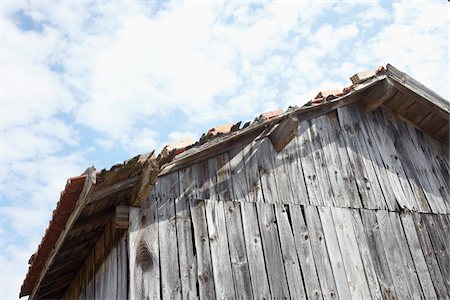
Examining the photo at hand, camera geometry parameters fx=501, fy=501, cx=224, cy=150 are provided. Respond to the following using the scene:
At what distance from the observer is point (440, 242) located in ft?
18.1

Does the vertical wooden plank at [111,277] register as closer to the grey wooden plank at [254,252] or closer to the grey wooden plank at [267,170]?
the grey wooden plank at [254,252]

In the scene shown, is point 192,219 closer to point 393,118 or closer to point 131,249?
point 131,249

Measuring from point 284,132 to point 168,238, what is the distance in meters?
1.63

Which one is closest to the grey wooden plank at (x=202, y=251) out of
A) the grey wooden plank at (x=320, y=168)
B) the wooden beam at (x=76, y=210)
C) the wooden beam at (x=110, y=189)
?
the wooden beam at (x=110, y=189)

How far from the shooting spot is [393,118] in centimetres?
646

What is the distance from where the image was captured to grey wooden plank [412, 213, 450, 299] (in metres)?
5.21

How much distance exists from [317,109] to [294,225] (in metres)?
1.61

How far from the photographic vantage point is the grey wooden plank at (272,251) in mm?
4426

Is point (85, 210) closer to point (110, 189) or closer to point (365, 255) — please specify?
point (110, 189)

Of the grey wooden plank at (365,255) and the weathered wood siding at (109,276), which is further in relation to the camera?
the grey wooden plank at (365,255)

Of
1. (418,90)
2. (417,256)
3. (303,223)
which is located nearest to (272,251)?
(303,223)

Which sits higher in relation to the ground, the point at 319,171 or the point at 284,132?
the point at 284,132

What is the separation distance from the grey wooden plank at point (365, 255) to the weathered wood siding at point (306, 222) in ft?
0.04

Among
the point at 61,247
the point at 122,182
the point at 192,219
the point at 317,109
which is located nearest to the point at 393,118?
the point at 317,109
